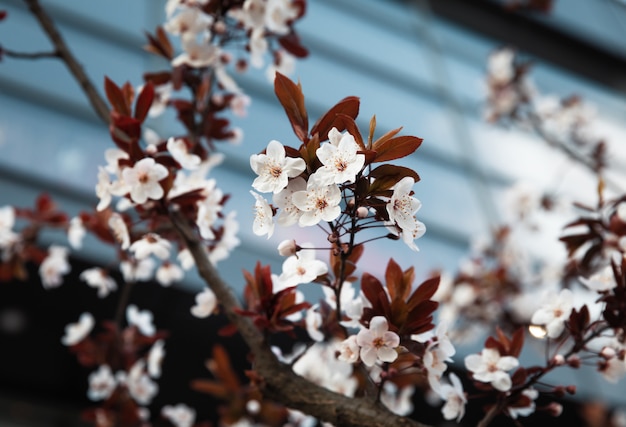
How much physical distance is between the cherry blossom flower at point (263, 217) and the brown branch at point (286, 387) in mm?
253

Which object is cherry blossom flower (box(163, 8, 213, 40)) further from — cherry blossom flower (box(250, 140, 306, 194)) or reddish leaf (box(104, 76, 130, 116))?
cherry blossom flower (box(250, 140, 306, 194))

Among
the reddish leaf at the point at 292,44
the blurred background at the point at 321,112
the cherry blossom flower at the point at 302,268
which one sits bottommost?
the cherry blossom flower at the point at 302,268

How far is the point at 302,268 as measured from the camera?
875 mm

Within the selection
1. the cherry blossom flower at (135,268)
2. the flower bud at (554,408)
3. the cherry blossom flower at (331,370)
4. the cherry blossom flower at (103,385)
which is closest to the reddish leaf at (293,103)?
the cherry blossom flower at (331,370)

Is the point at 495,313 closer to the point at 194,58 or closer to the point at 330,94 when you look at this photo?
the point at 194,58

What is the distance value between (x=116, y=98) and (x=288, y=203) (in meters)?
0.47

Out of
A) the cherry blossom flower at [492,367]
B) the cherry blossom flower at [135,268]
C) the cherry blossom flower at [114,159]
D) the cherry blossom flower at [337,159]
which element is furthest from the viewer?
the cherry blossom flower at [135,268]

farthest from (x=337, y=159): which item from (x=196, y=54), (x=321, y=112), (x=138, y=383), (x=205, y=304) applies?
(x=321, y=112)

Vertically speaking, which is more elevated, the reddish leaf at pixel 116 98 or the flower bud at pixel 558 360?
the reddish leaf at pixel 116 98

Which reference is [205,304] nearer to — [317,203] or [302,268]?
[302,268]

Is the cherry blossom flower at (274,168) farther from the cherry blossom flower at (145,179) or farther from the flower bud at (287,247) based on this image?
the cherry blossom flower at (145,179)

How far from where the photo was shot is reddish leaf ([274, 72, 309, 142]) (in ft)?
2.76

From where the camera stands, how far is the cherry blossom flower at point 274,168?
0.78 m

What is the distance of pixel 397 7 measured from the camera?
18.9 feet
